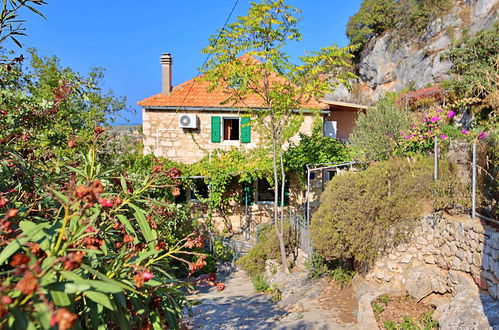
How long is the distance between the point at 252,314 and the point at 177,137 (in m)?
8.56

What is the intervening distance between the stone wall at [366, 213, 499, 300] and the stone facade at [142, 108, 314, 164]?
7.93 m

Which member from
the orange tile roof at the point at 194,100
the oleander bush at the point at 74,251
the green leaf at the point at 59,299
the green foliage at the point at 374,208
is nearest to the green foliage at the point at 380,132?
the green foliage at the point at 374,208

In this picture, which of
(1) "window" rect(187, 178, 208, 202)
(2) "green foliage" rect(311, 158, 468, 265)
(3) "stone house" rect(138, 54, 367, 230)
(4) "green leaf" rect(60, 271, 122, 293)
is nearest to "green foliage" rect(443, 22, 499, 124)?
(3) "stone house" rect(138, 54, 367, 230)

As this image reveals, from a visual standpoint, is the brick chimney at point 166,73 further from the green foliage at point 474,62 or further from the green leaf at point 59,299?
the green leaf at point 59,299

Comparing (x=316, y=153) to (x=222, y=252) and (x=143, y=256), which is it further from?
(x=143, y=256)

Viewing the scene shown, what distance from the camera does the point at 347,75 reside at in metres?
9.23

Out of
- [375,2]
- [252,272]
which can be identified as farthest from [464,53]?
[375,2]

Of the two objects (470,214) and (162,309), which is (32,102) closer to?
(162,309)

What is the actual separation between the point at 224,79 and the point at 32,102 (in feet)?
20.8

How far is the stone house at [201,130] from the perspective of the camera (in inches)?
545

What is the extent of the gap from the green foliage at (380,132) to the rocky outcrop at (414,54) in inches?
485

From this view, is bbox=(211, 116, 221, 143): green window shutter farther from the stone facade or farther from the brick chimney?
the brick chimney

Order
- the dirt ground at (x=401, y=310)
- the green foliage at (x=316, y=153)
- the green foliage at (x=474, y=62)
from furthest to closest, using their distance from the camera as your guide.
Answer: the green foliage at (x=316, y=153) → the green foliage at (x=474, y=62) → the dirt ground at (x=401, y=310)

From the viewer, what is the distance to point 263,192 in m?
14.0
